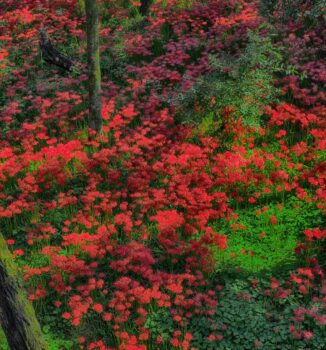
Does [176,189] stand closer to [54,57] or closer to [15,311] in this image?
[15,311]

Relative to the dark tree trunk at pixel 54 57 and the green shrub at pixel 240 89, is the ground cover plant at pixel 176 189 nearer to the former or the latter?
the green shrub at pixel 240 89

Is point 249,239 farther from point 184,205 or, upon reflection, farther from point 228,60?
point 228,60

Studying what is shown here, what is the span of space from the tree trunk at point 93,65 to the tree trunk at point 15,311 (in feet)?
18.2

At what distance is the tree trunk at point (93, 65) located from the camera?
8.59 m

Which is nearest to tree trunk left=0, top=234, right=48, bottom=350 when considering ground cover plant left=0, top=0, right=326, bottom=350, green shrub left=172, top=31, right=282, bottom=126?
ground cover plant left=0, top=0, right=326, bottom=350

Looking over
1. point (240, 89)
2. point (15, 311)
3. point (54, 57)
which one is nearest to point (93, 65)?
point (240, 89)

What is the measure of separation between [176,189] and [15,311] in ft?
14.5

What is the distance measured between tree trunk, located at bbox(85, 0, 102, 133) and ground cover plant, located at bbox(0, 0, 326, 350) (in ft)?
1.32

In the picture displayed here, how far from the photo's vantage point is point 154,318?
20.0 ft

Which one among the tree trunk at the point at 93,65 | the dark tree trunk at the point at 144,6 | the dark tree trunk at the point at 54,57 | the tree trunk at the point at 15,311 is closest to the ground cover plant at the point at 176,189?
the dark tree trunk at the point at 54,57

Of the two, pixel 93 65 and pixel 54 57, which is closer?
pixel 93 65

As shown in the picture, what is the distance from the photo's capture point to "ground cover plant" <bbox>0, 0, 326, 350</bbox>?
6.07 metres

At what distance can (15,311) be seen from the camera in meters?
4.20

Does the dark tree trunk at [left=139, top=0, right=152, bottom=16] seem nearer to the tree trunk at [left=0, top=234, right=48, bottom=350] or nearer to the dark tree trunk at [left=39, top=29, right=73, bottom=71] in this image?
the dark tree trunk at [left=39, top=29, right=73, bottom=71]
